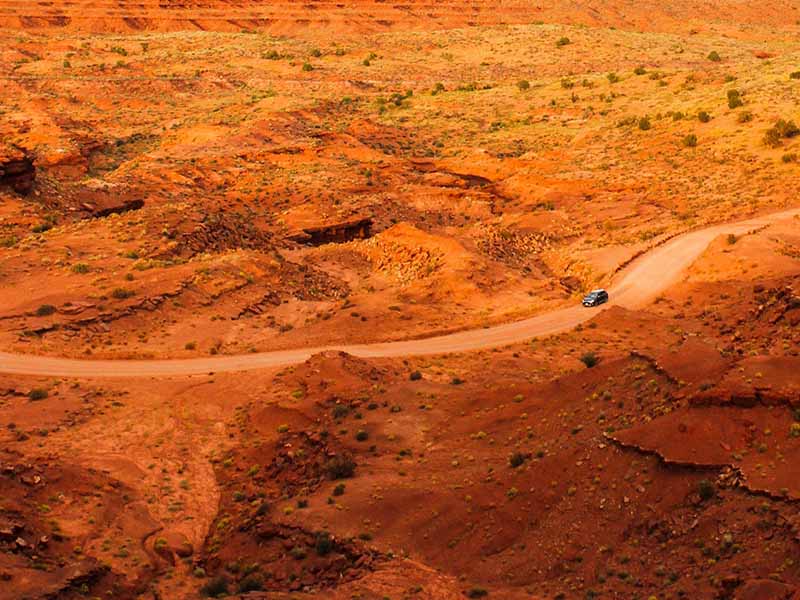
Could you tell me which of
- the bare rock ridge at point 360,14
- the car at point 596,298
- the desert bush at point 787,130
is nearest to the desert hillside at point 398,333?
the desert bush at point 787,130

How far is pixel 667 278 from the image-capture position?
4841cm

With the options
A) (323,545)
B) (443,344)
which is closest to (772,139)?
(443,344)

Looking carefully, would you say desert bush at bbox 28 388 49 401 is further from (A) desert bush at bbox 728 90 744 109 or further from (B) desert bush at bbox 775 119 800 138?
(A) desert bush at bbox 728 90 744 109

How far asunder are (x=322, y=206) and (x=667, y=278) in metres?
21.2

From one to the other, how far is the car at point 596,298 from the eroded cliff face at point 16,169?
2980 centimetres

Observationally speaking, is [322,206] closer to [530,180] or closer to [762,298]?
[530,180]

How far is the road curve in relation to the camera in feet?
131

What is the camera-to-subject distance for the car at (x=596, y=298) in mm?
46094

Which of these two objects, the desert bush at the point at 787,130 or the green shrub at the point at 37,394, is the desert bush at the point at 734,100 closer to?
the desert bush at the point at 787,130

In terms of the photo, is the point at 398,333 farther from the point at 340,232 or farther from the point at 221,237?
the point at 340,232

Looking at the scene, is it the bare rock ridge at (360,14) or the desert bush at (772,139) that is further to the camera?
the bare rock ridge at (360,14)

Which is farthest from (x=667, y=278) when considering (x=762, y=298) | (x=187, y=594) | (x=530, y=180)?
(x=187, y=594)

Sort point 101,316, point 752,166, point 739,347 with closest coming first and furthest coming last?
1. point 739,347
2. point 101,316
3. point 752,166

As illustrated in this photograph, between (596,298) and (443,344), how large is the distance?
7.36m
